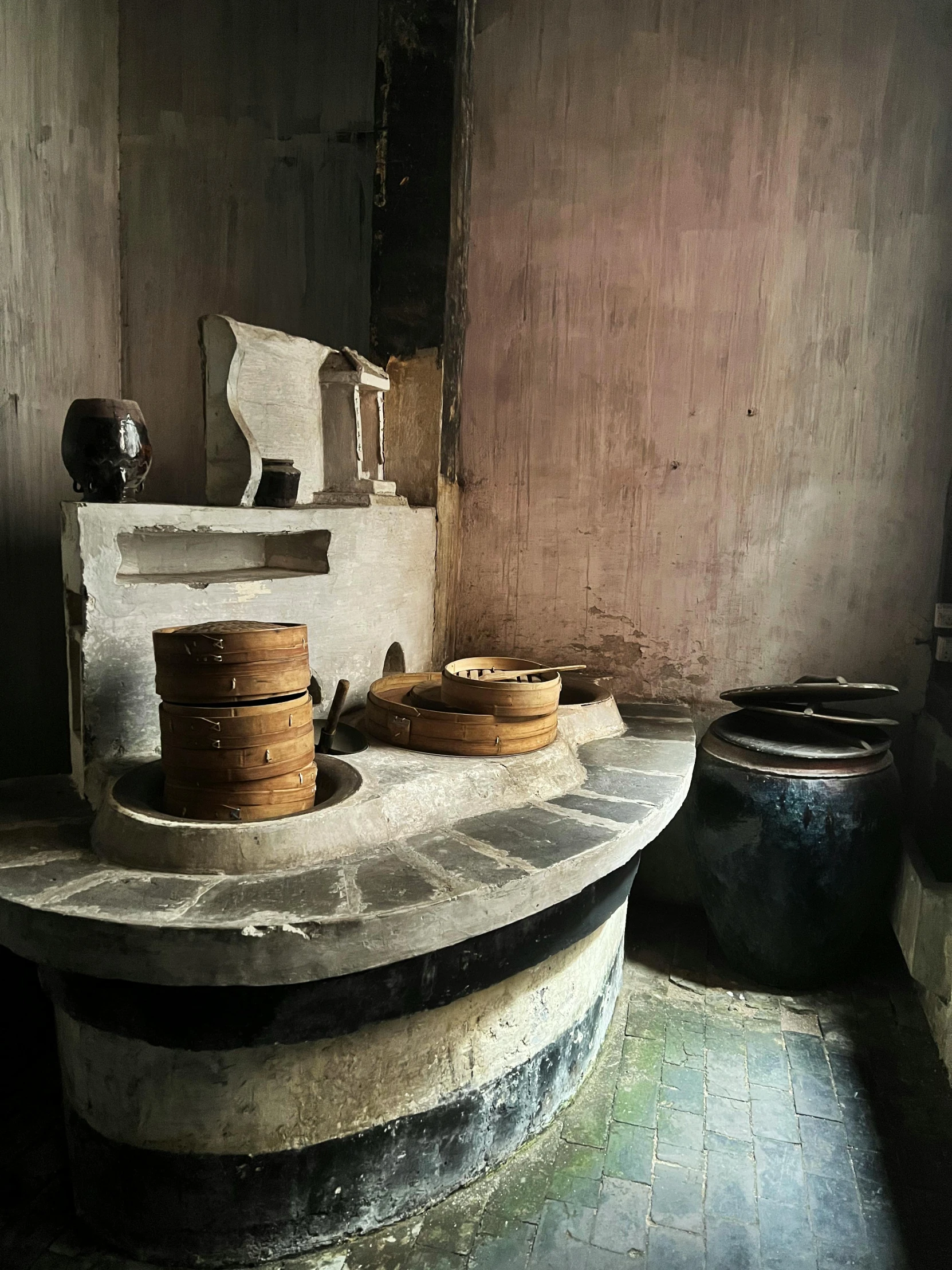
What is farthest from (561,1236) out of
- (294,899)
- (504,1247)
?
(294,899)

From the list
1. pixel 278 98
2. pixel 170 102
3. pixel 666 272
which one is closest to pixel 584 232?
pixel 666 272

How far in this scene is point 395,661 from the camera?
4086mm

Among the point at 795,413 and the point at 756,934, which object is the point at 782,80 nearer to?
the point at 795,413

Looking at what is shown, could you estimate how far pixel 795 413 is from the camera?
4.22 metres

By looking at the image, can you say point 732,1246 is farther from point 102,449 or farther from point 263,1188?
point 102,449

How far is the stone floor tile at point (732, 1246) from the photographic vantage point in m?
2.41

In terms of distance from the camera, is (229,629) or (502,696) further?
(502,696)

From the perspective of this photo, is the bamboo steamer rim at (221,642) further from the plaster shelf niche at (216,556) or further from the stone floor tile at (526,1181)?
the stone floor tile at (526,1181)

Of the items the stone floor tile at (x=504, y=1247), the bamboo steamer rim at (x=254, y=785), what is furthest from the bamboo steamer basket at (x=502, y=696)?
the stone floor tile at (x=504, y=1247)

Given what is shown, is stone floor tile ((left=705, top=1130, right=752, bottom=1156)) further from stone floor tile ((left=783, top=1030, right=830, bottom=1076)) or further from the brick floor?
stone floor tile ((left=783, top=1030, right=830, bottom=1076))

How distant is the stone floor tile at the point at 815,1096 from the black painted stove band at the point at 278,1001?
142 cm

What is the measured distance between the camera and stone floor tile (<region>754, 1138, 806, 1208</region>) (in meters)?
2.66

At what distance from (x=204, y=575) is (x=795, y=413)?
9.55ft

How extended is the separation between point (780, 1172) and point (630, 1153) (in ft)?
1.57
